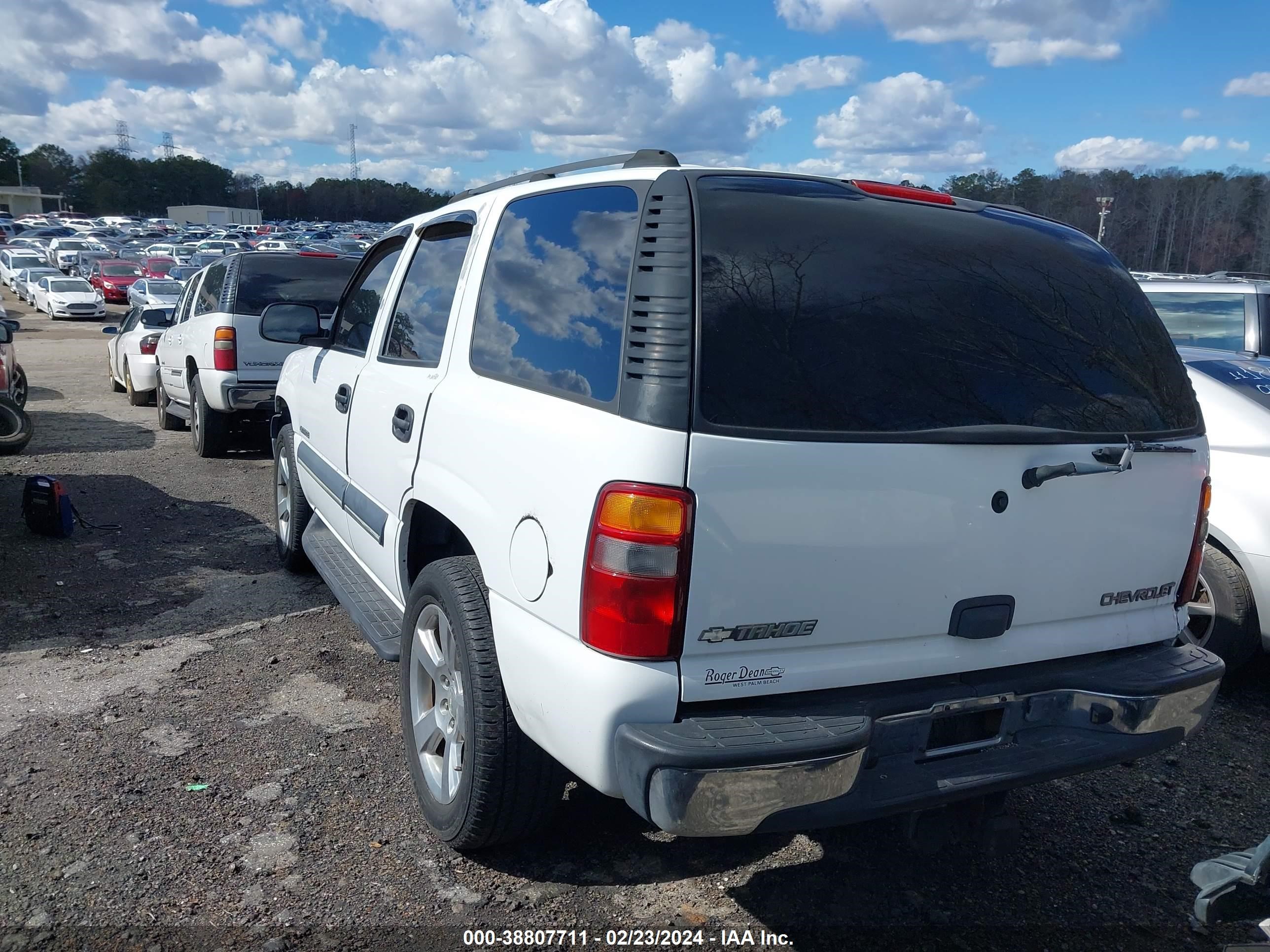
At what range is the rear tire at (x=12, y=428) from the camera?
7.67m

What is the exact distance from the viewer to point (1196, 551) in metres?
3.05

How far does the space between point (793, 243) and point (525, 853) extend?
79.8 inches

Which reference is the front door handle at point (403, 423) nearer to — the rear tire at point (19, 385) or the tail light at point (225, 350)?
the tail light at point (225, 350)

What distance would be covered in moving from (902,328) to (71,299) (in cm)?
3269

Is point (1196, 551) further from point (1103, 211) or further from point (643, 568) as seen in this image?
point (1103, 211)

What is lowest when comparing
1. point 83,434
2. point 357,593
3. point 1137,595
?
point 83,434

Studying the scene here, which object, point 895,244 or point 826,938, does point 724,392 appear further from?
point 826,938

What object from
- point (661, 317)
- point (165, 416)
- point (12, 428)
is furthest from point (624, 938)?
point (165, 416)

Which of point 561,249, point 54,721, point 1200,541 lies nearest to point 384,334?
point 561,249

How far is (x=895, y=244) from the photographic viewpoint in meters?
2.69

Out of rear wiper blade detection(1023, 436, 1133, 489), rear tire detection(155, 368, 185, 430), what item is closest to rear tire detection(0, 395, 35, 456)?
rear tire detection(155, 368, 185, 430)

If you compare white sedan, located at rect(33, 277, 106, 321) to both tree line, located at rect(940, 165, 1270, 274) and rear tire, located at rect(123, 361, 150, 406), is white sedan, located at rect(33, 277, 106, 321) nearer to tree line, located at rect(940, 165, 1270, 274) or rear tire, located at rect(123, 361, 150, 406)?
rear tire, located at rect(123, 361, 150, 406)

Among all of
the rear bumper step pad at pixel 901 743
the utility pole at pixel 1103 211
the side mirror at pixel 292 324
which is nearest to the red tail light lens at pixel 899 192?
the rear bumper step pad at pixel 901 743

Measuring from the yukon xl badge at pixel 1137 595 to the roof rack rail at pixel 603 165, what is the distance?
1.74 metres
